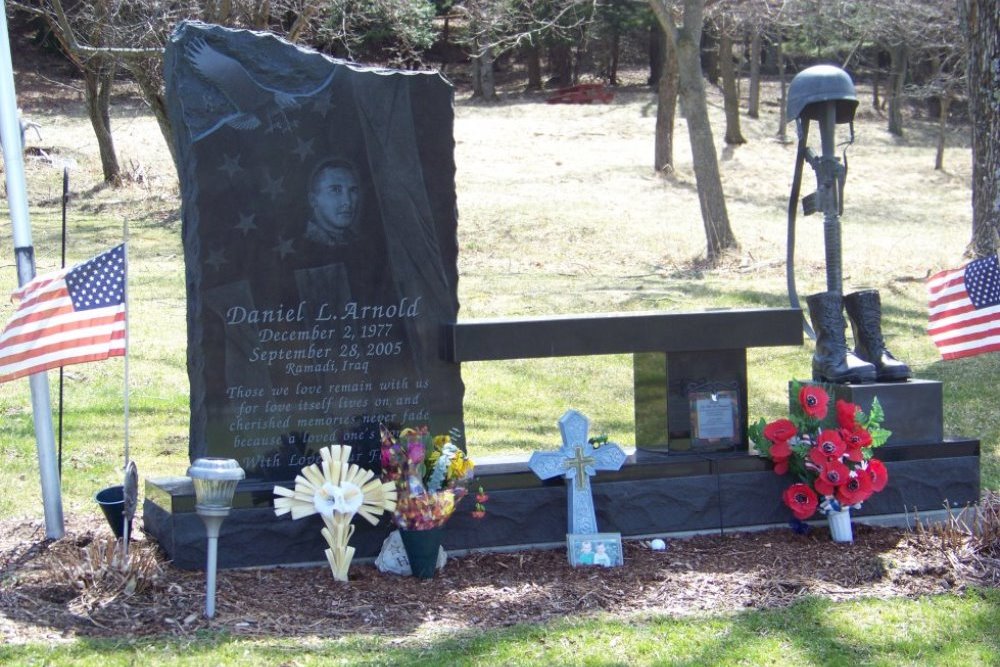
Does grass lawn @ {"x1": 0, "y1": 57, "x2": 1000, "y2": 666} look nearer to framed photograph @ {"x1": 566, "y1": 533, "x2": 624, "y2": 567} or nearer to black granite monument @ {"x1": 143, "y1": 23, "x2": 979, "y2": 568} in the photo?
framed photograph @ {"x1": 566, "y1": 533, "x2": 624, "y2": 567}

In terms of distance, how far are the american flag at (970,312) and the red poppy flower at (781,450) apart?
1.30 metres

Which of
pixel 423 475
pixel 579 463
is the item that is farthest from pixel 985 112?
pixel 423 475

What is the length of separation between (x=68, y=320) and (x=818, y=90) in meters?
4.51

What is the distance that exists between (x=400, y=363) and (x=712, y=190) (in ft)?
40.5

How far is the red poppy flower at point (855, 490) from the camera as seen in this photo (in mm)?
6270

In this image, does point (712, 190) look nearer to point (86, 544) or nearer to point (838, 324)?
point (838, 324)

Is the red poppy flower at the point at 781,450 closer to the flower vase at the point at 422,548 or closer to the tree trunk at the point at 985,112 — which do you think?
the flower vase at the point at 422,548

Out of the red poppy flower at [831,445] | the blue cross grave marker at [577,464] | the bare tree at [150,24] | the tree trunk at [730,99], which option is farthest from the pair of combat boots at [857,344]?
the tree trunk at [730,99]

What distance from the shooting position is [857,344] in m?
6.99

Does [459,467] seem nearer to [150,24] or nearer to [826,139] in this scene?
[826,139]

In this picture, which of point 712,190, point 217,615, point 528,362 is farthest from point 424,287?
point 712,190

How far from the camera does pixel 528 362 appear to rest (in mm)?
11523

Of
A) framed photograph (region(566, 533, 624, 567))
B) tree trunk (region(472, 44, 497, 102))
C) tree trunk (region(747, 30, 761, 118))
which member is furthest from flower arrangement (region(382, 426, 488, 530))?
tree trunk (region(472, 44, 497, 102))

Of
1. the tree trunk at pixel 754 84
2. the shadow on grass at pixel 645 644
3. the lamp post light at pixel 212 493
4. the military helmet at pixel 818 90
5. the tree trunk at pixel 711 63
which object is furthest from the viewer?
the tree trunk at pixel 711 63
